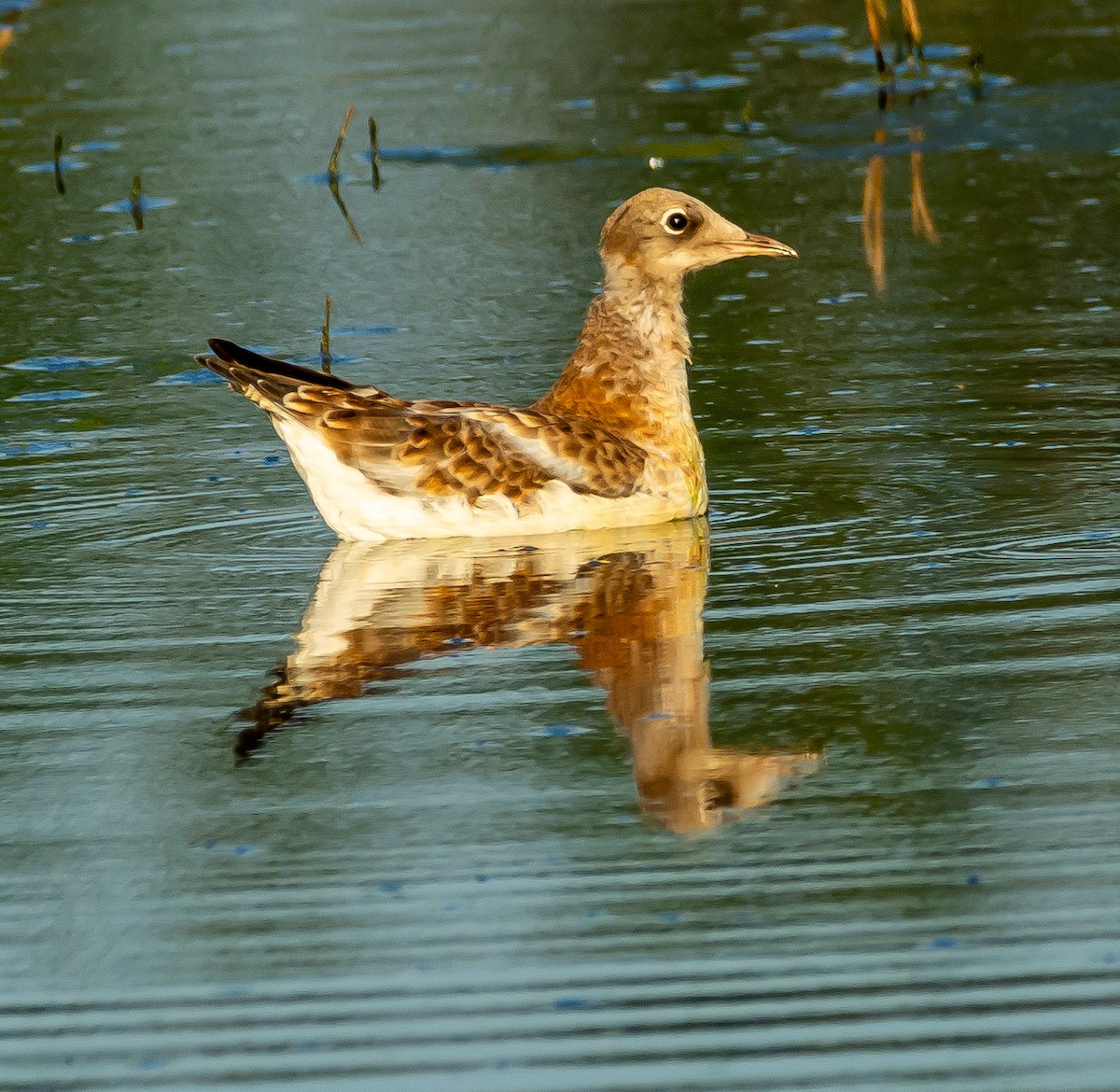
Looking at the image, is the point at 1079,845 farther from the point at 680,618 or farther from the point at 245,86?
the point at 245,86

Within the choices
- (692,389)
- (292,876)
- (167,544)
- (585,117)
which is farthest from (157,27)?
(292,876)

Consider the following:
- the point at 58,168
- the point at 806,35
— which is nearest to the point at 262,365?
the point at 58,168

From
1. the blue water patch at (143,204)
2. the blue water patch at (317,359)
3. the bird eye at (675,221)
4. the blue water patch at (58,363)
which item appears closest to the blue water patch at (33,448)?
the blue water patch at (58,363)

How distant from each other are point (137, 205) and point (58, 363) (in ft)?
11.5

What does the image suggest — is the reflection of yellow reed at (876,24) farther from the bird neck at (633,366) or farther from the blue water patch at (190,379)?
the bird neck at (633,366)

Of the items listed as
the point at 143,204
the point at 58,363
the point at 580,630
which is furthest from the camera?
the point at 143,204

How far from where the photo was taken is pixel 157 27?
21203mm

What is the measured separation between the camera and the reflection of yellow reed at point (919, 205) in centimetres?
1340

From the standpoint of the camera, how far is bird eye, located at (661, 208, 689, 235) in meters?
8.84

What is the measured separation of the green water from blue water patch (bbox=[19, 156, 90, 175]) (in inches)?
39.9

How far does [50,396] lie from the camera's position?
10750 mm

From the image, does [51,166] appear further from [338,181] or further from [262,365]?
[262,365]

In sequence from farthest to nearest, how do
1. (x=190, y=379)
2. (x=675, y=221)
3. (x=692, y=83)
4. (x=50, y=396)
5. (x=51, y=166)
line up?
(x=692, y=83) → (x=51, y=166) → (x=190, y=379) → (x=50, y=396) → (x=675, y=221)

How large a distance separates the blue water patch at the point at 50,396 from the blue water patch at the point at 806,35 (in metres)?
10.5
